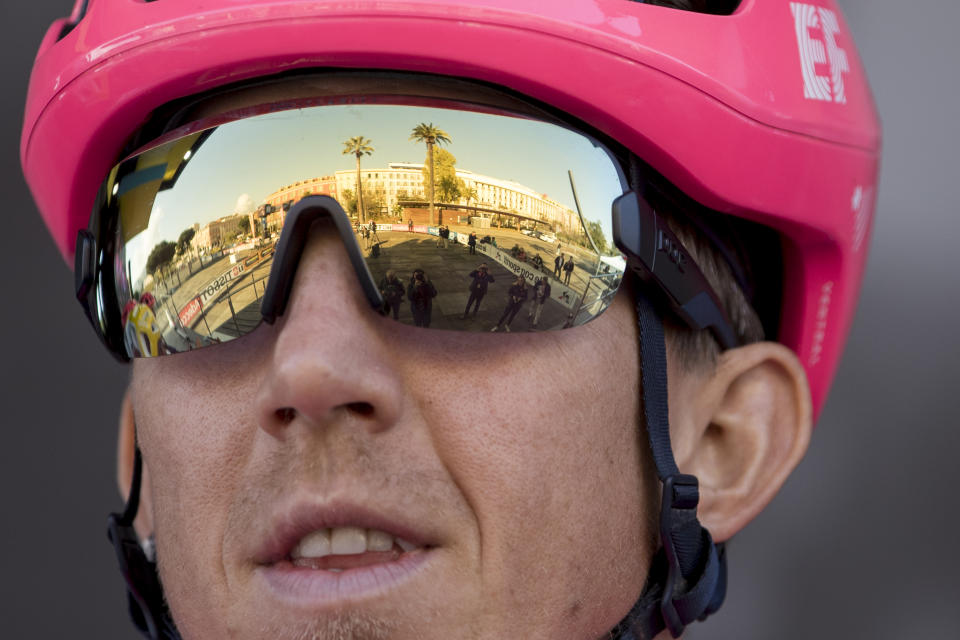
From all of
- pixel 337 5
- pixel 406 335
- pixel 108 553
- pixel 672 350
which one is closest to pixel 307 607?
pixel 406 335

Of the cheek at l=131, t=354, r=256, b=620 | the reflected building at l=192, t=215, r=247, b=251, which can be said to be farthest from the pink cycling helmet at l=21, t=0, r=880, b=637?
the cheek at l=131, t=354, r=256, b=620

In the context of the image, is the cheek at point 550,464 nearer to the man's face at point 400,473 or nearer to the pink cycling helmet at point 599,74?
the man's face at point 400,473

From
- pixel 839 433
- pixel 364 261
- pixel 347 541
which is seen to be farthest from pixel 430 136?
pixel 839 433

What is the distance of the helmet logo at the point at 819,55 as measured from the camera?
1.52 metres

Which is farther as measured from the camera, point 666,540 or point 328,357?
point 666,540

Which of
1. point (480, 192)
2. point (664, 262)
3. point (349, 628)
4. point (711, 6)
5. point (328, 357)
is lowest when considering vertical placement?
point (349, 628)

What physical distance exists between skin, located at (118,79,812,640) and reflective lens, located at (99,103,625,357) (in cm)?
5

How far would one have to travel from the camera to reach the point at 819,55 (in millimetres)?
1560

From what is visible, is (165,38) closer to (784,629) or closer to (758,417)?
(758,417)

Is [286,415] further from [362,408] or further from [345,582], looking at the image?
[345,582]

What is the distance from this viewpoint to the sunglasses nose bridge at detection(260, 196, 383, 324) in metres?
1.30

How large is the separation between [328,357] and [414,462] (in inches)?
7.3

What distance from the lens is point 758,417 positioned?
5.44ft

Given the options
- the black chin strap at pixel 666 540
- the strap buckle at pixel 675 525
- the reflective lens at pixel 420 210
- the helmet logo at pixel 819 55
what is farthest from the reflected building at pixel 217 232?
the helmet logo at pixel 819 55
